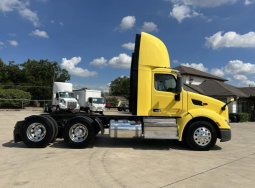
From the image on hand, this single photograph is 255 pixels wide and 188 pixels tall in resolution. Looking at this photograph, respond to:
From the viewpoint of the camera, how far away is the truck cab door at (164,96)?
6664mm

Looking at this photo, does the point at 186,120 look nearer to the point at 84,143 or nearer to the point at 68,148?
the point at 84,143

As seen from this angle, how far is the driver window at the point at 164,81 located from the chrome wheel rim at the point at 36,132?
4139 millimetres

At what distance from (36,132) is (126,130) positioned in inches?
120

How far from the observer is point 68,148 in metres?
6.55

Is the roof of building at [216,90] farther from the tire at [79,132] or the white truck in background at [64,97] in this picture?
the tire at [79,132]

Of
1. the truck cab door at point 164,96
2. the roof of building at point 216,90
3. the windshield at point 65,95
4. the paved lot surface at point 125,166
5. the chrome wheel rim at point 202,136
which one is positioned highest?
the roof of building at point 216,90

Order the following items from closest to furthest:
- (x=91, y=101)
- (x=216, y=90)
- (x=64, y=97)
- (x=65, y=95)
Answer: (x=216, y=90)
(x=64, y=97)
(x=65, y=95)
(x=91, y=101)

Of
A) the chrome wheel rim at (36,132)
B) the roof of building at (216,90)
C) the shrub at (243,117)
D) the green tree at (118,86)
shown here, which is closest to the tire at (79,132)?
the chrome wheel rim at (36,132)

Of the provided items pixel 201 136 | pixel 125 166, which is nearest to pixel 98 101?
pixel 201 136

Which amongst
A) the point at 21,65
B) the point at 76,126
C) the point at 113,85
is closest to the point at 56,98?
the point at 76,126

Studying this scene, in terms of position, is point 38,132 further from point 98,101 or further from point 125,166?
point 98,101

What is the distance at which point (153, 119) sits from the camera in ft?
21.8

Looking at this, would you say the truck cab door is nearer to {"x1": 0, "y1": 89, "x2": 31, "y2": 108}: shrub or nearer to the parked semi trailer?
the parked semi trailer

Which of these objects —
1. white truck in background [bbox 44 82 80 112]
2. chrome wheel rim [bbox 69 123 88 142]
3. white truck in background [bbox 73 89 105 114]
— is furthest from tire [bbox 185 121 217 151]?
white truck in background [bbox 73 89 105 114]
